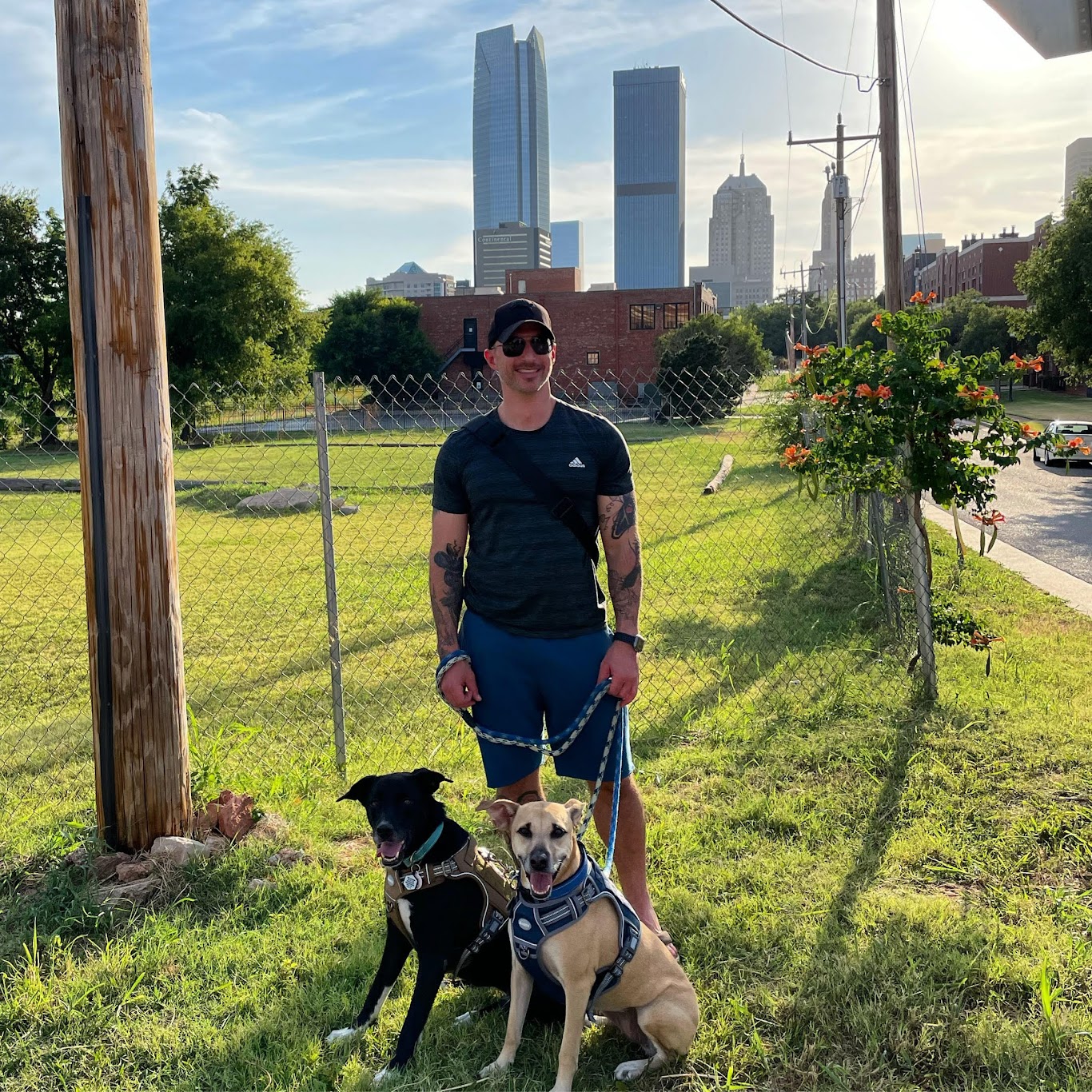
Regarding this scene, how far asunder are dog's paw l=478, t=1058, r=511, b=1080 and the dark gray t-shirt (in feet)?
3.98

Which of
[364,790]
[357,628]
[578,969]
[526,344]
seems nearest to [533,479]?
[526,344]

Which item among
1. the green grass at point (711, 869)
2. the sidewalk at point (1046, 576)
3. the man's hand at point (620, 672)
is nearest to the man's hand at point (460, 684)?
the man's hand at point (620, 672)

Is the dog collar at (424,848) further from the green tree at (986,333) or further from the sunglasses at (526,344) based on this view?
the green tree at (986,333)

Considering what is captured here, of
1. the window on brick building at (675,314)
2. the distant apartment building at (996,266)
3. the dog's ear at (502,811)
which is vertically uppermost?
the distant apartment building at (996,266)

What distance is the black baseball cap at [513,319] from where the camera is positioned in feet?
9.76

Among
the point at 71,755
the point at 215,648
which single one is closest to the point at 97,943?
the point at 71,755

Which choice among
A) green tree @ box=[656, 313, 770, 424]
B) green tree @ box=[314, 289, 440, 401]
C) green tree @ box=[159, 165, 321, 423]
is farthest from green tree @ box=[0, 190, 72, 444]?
green tree @ box=[656, 313, 770, 424]

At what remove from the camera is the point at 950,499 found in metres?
5.58

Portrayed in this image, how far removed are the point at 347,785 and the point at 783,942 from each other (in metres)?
2.34

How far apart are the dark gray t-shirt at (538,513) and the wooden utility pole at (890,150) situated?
9.38 metres

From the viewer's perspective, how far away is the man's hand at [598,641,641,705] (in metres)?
A: 3.05

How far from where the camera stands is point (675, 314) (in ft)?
182

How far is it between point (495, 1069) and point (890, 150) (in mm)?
12190

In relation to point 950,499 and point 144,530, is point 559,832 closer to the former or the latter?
point 144,530
